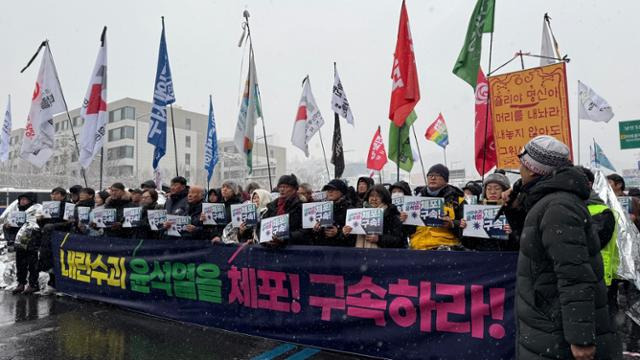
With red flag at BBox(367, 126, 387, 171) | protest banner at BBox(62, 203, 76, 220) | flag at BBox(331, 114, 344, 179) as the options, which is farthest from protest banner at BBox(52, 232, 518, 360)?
red flag at BBox(367, 126, 387, 171)

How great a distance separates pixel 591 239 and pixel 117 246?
5919mm

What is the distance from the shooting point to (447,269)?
12.4 ft

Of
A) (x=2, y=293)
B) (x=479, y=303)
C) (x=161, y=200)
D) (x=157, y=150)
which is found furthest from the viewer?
(x=161, y=200)

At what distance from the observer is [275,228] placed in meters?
4.53

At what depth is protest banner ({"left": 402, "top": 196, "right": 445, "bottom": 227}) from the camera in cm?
420

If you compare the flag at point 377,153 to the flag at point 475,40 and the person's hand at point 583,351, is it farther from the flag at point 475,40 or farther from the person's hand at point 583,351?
the person's hand at point 583,351

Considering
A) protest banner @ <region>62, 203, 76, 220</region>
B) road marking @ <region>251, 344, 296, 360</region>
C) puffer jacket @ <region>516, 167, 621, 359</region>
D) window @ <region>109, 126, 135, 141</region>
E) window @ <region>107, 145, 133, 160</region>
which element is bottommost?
road marking @ <region>251, 344, 296, 360</region>

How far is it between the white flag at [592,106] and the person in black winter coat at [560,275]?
1079cm

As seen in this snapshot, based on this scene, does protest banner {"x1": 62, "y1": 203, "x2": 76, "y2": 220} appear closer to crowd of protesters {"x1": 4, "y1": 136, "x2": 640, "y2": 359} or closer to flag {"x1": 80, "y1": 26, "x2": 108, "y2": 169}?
flag {"x1": 80, "y1": 26, "x2": 108, "y2": 169}

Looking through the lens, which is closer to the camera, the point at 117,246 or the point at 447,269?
the point at 447,269

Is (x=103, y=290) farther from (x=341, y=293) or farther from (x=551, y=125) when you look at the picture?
(x=551, y=125)

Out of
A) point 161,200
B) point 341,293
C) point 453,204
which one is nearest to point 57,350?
point 341,293

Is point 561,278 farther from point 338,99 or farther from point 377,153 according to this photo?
point 377,153

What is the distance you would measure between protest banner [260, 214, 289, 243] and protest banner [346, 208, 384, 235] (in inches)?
26.6
